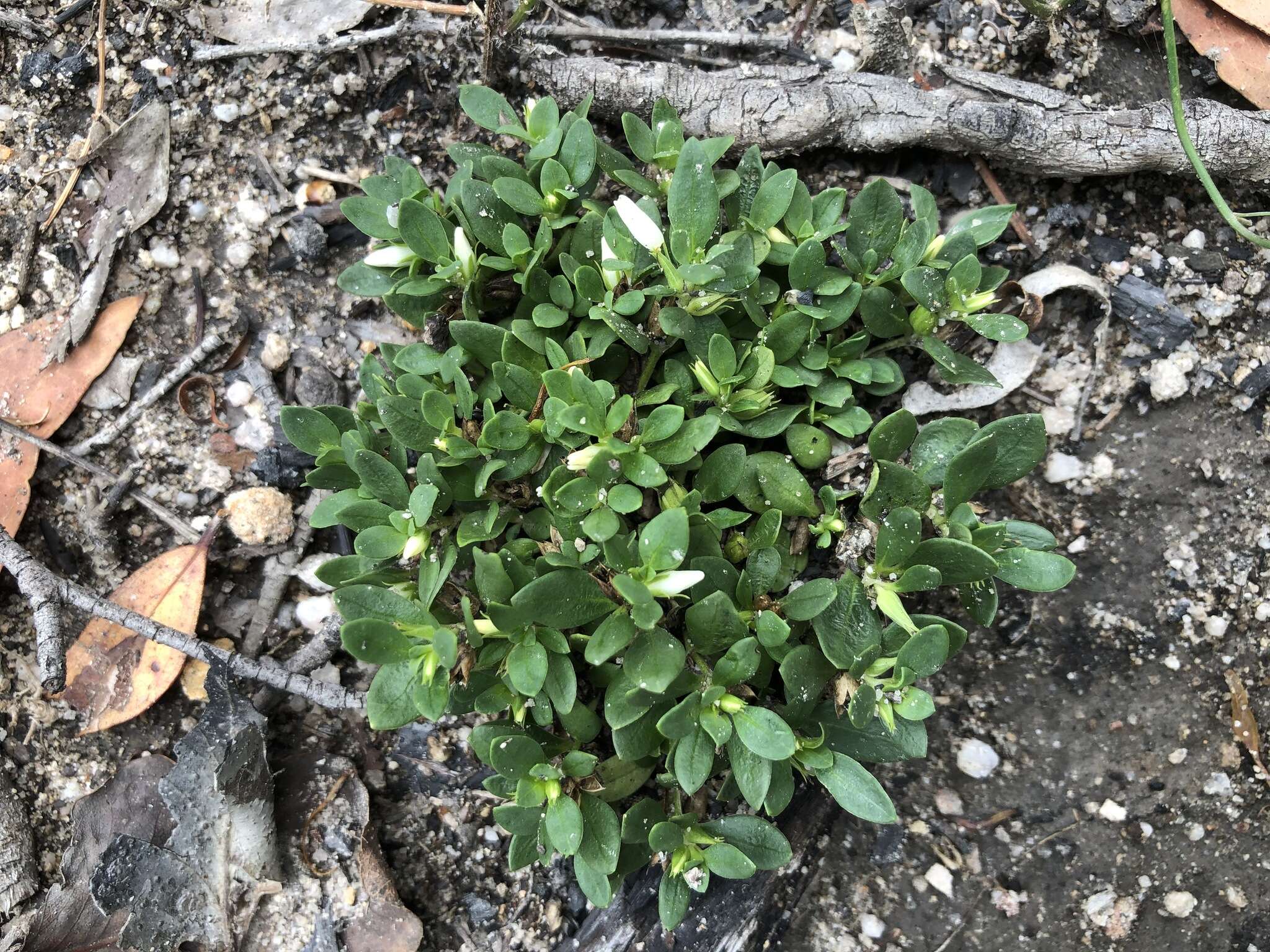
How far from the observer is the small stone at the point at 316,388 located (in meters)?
3.10

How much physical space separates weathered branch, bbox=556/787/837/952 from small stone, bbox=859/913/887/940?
0.92 feet

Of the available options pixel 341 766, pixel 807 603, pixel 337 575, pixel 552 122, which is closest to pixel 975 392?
pixel 807 603

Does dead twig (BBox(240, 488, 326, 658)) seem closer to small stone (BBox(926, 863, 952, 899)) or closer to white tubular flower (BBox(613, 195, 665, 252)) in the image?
white tubular flower (BBox(613, 195, 665, 252))

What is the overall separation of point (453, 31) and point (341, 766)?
2416 mm

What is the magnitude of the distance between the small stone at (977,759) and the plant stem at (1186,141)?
5.65 ft

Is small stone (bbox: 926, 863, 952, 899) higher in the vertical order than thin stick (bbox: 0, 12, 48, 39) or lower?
lower

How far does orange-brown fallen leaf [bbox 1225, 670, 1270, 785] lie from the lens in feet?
9.62

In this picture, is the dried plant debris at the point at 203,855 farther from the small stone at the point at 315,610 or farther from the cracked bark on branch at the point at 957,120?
the cracked bark on branch at the point at 957,120

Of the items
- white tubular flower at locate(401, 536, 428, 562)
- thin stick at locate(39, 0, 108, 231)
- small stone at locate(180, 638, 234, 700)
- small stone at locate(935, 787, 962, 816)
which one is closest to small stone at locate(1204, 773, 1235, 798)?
small stone at locate(935, 787, 962, 816)

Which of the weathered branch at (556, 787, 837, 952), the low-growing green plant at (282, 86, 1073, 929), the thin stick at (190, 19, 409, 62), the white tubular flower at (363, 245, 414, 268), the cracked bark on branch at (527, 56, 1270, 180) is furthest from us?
the thin stick at (190, 19, 409, 62)

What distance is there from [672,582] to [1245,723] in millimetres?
2049

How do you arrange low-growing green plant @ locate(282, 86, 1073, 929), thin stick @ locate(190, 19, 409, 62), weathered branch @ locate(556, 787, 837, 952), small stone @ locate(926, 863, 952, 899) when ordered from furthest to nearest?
thin stick @ locate(190, 19, 409, 62), small stone @ locate(926, 863, 952, 899), weathered branch @ locate(556, 787, 837, 952), low-growing green plant @ locate(282, 86, 1073, 929)

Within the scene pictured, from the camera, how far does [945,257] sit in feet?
8.53

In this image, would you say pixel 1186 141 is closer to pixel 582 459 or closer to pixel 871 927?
pixel 582 459
